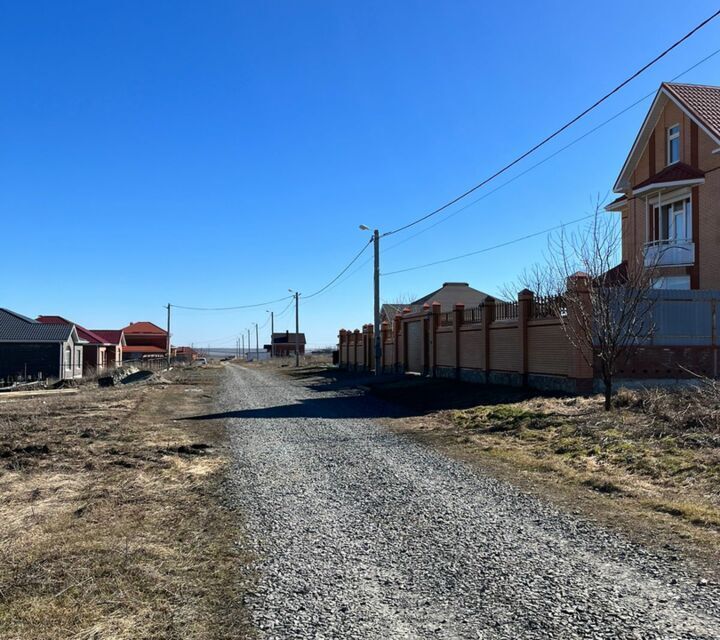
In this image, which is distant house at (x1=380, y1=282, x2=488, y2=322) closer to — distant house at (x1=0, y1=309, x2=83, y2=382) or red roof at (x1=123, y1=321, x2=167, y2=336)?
distant house at (x1=0, y1=309, x2=83, y2=382)

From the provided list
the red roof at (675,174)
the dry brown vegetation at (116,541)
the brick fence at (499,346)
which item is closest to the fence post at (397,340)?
the brick fence at (499,346)

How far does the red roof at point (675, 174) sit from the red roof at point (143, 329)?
284 feet

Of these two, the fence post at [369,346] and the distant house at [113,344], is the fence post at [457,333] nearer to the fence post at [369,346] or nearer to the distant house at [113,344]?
the fence post at [369,346]

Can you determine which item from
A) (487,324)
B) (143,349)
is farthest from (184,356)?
(487,324)

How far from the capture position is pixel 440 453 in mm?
9750

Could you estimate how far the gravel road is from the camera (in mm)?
3646

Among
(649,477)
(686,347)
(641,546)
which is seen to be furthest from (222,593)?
(686,347)

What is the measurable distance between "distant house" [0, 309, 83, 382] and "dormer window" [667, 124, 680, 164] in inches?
1737

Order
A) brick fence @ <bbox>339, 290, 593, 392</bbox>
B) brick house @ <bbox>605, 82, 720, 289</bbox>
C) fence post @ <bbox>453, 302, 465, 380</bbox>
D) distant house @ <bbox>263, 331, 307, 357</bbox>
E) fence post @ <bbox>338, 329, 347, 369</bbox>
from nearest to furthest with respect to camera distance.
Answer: brick fence @ <bbox>339, 290, 593, 392</bbox>, brick house @ <bbox>605, 82, 720, 289</bbox>, fence post @ <bbox>453, 302, 465, 380</bbox>, fence post @ <bbox>338, 329, 347, 369</bbox>, distant house @ <bbox>263, 331, 307, 357</bbox>

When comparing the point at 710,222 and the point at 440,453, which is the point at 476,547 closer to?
the point at 440,453

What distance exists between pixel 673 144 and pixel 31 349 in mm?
47845

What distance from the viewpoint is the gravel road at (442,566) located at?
3.65 meters

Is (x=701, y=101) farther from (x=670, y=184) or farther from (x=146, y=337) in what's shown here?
(x=146, y=337)

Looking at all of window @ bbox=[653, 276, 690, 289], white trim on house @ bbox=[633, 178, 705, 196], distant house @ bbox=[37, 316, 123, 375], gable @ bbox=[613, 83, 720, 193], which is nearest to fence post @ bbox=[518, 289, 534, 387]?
window @ bbox=[653, 276, 690, 289]
